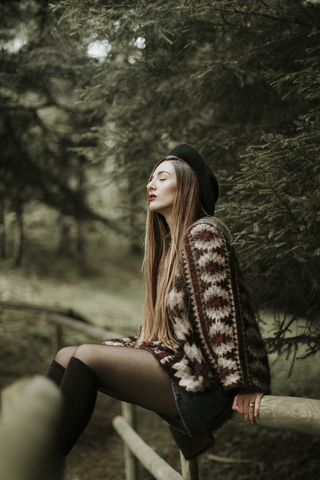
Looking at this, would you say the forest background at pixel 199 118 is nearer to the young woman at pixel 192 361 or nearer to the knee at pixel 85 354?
the young woman at pixel 192 361

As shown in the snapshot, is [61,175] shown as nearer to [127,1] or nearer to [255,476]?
[127,1]

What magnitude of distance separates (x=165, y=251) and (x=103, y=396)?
335 cm

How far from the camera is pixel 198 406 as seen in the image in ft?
5.33

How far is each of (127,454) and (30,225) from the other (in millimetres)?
10242

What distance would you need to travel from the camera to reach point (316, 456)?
3.06m

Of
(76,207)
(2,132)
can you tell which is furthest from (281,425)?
(76,207)

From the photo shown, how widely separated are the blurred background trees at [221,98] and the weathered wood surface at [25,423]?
1306 millimetres

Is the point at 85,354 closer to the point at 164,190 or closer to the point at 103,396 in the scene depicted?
the point at 164,190

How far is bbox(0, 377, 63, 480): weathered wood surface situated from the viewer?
95cm

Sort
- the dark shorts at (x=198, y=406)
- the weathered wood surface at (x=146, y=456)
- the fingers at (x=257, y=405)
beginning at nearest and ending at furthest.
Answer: the fingers at (x=257, y=405)
the dark shorts at (x=198, y=406)
the weathered wood surface at (x=146, y=456)

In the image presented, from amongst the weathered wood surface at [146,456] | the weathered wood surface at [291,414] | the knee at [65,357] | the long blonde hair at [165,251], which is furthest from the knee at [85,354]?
the weathered wood surface at [146,456]

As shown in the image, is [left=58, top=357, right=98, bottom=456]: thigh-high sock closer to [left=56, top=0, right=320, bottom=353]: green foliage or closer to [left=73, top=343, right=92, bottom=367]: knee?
[left=73, top=343, right=92, bottom=367]: knee

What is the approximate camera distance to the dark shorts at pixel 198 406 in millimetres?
1619

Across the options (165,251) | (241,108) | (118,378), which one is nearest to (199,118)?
(241,108)
